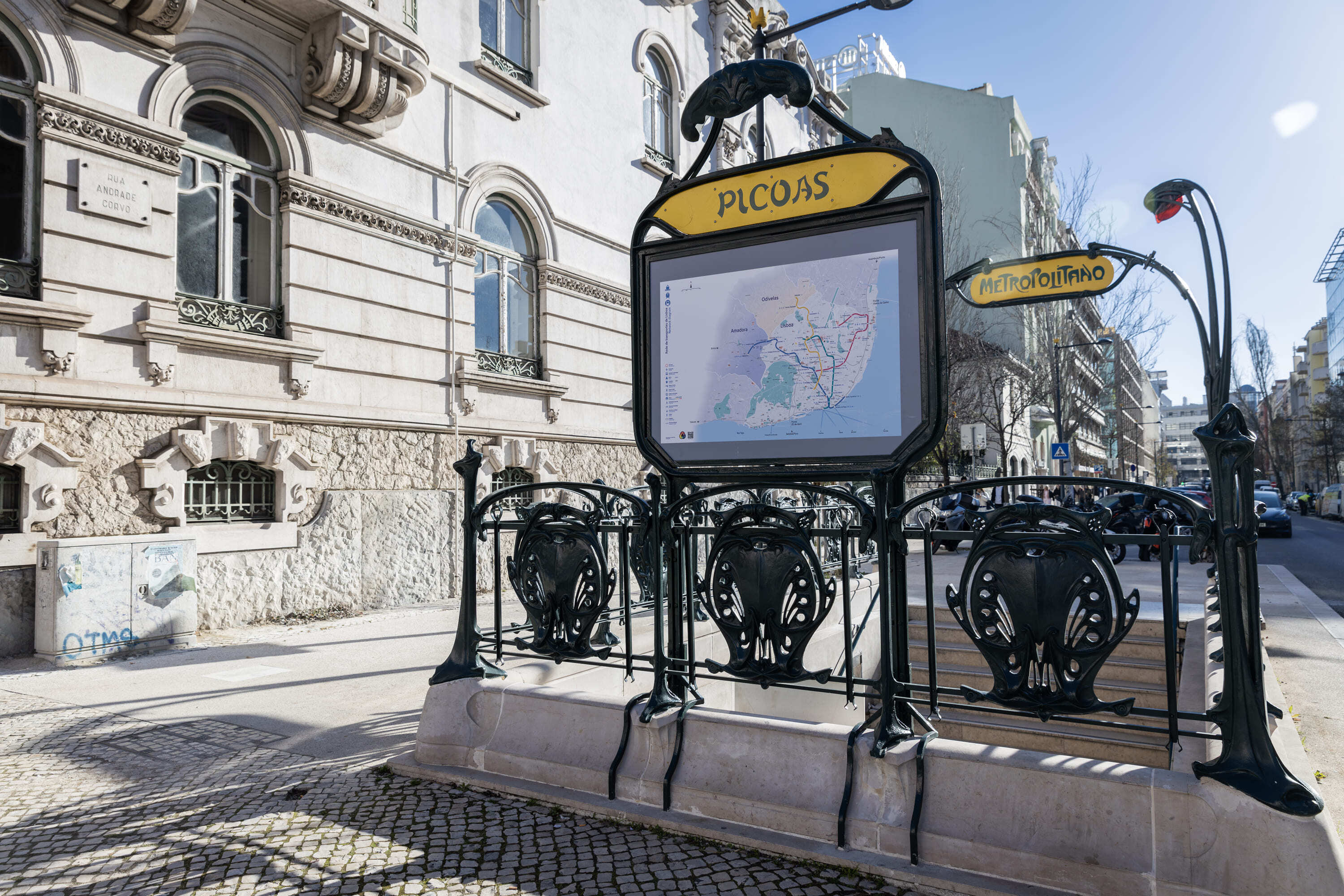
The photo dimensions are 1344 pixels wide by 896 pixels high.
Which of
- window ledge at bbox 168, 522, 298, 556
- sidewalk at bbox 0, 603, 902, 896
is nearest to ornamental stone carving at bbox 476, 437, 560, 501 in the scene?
window ledge at bbox 168, 522, 298, 556

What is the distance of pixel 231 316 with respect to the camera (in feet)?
34.4

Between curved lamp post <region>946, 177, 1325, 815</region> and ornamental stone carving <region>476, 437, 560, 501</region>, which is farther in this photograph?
ornamental stone carving <region>476, 437, 560, 501</region>

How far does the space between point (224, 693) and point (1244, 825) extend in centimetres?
699

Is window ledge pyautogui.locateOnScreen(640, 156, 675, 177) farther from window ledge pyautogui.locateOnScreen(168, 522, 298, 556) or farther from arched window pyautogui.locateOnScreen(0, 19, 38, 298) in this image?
arched window pyautogui.locateOnScreen(0, 19, 38, 298)

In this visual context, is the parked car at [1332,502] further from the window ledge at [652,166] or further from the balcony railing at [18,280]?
the balcony railing at [18,280]

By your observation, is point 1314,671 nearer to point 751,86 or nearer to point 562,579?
point 562,579

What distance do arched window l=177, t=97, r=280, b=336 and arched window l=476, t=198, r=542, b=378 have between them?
149 inches

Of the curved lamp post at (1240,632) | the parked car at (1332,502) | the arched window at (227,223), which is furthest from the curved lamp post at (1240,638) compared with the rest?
the parked car at (1332,502)

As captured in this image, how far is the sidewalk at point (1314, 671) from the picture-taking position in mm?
4969

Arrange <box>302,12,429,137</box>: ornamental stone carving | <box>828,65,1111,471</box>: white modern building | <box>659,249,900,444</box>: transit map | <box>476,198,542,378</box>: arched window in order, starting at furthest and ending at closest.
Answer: <box>828,65,1111,471</box>: white modern building
<box>476,198,542,378</box>: arched window
<box>302,12,429,137</box>: ornamental stone carving
<box>659,249,900,444</box>: transit map

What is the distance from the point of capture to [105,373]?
906 cm

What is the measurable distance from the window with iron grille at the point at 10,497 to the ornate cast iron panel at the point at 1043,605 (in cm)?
923

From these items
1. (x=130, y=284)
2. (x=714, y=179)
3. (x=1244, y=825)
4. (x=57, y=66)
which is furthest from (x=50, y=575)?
(x=1244, y=825)

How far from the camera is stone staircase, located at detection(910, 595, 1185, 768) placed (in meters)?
7.33
